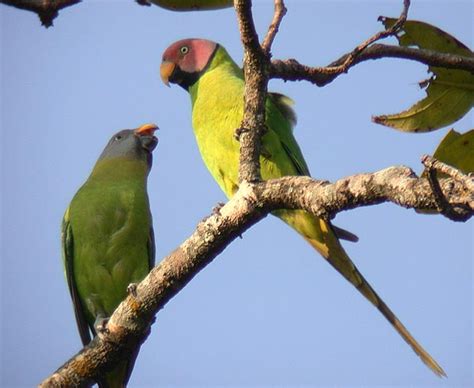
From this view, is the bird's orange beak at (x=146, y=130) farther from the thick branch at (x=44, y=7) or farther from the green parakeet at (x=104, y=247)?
the thick branch at (x=44, y=7)

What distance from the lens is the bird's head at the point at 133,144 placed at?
15.7 ft

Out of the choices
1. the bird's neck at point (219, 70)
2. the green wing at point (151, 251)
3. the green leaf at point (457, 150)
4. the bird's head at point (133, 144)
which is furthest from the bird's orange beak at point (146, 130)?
the green leaf at point (457, 150)

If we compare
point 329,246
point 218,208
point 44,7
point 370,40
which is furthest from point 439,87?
point 44,7

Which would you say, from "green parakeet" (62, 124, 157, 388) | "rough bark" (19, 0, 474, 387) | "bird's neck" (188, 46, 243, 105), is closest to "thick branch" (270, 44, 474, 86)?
"rough bark" (19, 0, 474, 387)

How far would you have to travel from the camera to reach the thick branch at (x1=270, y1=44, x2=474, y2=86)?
254cm

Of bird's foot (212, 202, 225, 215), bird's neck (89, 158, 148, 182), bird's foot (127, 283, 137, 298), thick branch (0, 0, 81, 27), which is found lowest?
bird's foot (127, 283, 137, 298)

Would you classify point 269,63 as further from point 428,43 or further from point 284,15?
point 428,43

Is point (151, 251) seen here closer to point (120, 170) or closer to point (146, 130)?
point (120, 170)

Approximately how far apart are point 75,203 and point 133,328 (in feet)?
6.27

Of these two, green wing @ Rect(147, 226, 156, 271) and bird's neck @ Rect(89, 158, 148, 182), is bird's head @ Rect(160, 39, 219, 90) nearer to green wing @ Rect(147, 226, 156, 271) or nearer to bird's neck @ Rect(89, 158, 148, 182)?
bird's neck @ Rect(89, 158, 148, 182)

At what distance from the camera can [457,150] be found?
2.50 m

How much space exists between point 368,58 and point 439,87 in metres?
0.36

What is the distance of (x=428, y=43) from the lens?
285cm

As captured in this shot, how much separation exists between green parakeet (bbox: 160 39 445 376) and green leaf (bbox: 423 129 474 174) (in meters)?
1.10
